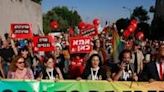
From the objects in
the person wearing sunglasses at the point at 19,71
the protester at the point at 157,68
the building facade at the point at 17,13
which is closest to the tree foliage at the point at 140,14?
the building facade at the point at 17,13

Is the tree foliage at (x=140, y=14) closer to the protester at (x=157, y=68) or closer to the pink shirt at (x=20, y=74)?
the protester at (x=157, y=68)

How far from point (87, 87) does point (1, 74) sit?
3372 millimetres

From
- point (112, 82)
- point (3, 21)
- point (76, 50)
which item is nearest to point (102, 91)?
point (112, 82)

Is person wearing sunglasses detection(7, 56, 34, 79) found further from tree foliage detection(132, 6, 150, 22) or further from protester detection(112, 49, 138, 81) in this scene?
tree foliage detection(132, 6, 150, 22)

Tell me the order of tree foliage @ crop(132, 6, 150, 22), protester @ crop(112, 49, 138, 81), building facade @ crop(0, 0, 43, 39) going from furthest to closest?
tree foliage @ crop(132, 6, 150, 22) < building facade @ crop(0, 0, 43, 39) < protester @ crop(112, 49, 138, 81)

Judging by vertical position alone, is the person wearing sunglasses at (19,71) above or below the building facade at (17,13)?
below

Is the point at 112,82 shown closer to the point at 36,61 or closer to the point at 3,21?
the point at 36,61

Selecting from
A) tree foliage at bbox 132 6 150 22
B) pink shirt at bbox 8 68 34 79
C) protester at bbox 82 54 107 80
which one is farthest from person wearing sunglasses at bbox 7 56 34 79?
tree foliage at bbox 132 6 150 22

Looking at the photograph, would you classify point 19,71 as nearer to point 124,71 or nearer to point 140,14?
point 124,71

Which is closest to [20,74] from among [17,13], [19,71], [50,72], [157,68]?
[19,71]

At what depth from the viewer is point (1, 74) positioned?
549 inches

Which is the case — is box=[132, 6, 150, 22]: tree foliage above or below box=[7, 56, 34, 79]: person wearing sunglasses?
above

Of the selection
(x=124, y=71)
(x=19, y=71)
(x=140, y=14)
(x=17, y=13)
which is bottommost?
(x=124, y=71)

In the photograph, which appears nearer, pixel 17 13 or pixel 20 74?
pixel 20 74
